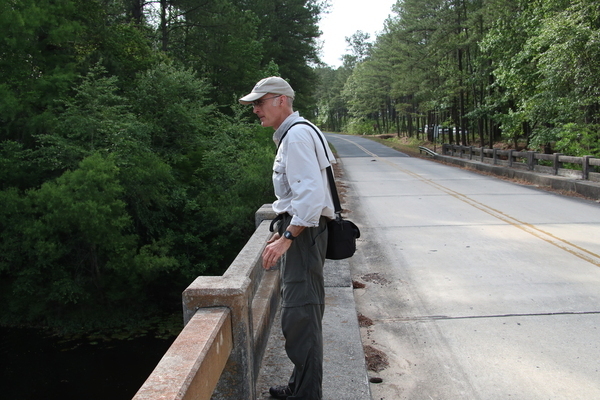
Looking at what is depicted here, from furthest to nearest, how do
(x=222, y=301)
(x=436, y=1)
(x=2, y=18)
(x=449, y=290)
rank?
(x=436, y=1) → (x=2, y=18) → (x=449, y=290) → (x=222, y=301)

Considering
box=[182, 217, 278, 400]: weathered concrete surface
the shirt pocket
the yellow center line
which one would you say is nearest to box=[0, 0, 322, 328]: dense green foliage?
the yellow center line

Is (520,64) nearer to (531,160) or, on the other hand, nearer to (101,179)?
(531,160)

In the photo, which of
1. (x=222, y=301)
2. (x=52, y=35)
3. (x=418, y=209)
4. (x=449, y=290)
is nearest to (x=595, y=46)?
(x=418, y=209)

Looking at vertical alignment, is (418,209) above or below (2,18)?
below

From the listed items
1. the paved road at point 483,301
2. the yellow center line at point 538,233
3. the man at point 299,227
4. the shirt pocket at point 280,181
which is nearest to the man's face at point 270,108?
the man at point 299,227

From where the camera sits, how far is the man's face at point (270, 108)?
289cm

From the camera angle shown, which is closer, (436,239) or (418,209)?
(436,239)

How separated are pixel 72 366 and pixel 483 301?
11493mm

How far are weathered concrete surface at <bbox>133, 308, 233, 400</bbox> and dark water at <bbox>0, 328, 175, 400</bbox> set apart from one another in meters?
10.9

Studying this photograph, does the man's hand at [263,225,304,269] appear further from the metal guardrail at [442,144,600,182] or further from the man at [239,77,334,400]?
the metal guardrail at [442,144,600,182]

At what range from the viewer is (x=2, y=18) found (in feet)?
49.0

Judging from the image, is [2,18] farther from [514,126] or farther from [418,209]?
[514,126]

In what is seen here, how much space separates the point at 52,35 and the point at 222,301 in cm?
1647

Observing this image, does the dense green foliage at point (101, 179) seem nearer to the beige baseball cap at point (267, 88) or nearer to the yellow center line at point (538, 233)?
the yellow center line at point (538, 233)
